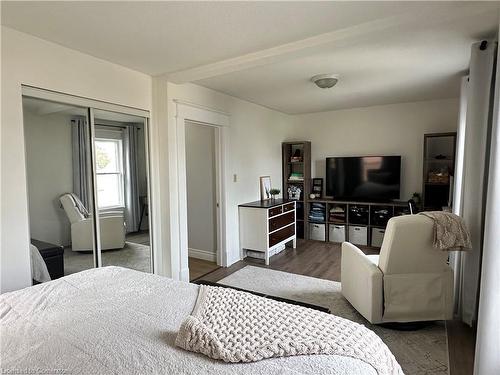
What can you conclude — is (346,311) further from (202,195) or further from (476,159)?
(202,195)

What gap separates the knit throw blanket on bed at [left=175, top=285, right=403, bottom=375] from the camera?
1.07 m

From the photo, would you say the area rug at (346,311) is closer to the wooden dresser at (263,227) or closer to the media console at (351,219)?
the wooden dresser at (263,227)

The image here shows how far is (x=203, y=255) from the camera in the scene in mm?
4617

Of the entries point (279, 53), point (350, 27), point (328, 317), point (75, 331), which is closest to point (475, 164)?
point (350, 27)

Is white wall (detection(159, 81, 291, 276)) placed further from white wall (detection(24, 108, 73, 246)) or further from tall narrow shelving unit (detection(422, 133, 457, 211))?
tall narrow shelving unit (detection(422, 133, 457, 211))

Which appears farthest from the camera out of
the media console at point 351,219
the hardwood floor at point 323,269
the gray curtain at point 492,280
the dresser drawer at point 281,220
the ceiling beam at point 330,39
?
the media console at point 351,219

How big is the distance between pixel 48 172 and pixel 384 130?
16.1 feet

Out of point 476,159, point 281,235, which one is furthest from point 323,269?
point 476,159

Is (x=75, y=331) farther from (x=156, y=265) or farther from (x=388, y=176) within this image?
(x=388, y=176)

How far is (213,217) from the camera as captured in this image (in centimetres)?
446

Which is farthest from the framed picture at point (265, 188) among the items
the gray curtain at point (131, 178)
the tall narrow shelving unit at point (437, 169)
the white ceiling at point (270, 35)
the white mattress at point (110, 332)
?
the white mattress at point (110, 332)

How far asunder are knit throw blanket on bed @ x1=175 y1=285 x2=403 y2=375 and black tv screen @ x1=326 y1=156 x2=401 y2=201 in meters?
4.20

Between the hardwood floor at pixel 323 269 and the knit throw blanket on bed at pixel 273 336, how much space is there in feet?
4.52

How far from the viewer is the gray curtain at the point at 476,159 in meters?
2.42
